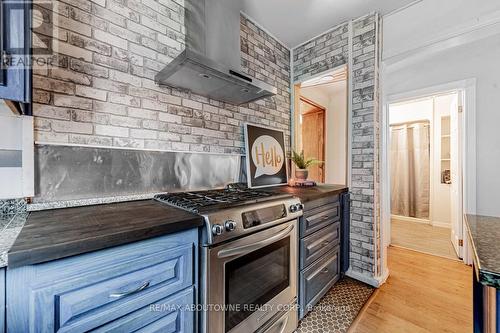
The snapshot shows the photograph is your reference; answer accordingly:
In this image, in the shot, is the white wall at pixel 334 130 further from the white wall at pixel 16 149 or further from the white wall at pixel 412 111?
the white wall at pixel 16 149

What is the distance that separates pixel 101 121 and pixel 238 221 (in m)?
1.01

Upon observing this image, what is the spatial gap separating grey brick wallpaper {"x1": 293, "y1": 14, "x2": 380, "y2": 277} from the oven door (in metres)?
1.05

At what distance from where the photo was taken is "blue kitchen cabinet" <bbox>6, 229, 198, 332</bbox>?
23.8 inches

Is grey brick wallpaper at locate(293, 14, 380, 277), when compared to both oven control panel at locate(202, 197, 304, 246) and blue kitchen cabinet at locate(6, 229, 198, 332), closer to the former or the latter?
oven control panel at locate(202, 197, 304, 246)

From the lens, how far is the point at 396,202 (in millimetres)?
4711

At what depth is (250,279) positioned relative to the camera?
3.90 ft

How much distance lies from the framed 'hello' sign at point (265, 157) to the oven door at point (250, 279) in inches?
30.6

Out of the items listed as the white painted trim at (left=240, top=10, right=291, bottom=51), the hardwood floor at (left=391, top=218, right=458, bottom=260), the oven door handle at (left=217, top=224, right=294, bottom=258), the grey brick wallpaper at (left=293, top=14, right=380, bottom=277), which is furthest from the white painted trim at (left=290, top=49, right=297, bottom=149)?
the hardwood floor at (left=391, top=218, right=458, bottom=260)

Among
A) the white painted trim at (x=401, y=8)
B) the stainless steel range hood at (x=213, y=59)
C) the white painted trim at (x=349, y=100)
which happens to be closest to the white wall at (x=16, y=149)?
the stainless steel range hood at (x=213, y=59)

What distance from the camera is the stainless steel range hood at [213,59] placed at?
1.33 metres

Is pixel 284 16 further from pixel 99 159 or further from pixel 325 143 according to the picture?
pixel 325 143

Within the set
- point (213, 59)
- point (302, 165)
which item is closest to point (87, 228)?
point (213, 59)

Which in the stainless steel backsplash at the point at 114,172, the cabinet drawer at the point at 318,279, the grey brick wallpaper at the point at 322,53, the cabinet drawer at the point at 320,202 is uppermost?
the grey brick wallpaper at the point at 322,53

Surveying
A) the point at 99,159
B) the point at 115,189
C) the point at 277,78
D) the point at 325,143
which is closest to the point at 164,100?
the point at 99,159
